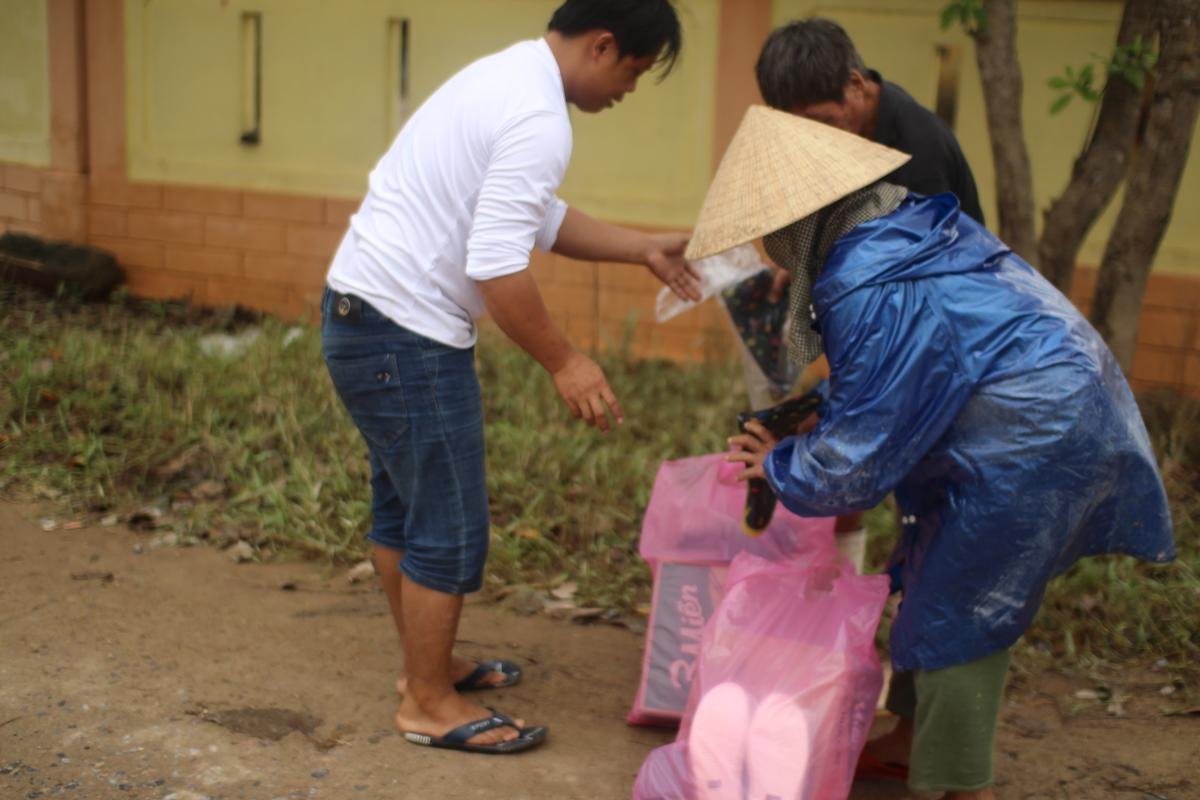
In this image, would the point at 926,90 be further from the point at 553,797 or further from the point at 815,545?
the point at 553,797

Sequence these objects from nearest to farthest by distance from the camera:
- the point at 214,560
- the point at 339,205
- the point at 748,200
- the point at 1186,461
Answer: the point at 748,200 < the point at 214,560 < the point at 1186,461 < the point at 339,205

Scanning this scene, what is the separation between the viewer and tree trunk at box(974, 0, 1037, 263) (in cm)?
470

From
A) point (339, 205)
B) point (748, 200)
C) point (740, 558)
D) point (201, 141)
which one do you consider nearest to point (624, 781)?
point (740, 558)

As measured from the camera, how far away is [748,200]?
2725mm

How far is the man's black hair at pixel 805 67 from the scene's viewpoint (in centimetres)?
322

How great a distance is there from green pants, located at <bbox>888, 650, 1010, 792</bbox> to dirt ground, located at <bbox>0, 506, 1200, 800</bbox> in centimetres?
43

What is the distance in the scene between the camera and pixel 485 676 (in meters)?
3.68

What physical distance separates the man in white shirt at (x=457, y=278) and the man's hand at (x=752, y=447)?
0.31 metres

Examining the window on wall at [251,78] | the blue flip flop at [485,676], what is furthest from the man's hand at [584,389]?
the window on wall at [251,78]

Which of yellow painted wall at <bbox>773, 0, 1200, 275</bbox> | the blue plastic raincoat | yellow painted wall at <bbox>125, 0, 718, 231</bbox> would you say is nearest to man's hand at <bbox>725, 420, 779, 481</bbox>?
the blue plastic raincoat

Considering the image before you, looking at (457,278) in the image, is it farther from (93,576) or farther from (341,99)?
(341,99)

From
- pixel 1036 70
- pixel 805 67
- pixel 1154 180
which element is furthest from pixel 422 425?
pixel 1036 70

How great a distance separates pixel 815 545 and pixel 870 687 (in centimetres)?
49

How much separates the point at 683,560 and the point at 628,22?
4.36ft
